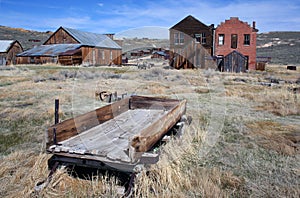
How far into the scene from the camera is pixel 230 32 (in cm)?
2980

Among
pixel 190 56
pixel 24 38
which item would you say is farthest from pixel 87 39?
pixel 24 38

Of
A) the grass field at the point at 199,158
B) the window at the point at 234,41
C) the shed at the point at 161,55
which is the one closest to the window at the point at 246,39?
the window at the point at 234,41

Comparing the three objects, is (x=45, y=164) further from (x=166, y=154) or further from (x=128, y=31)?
(x=128, y=31)

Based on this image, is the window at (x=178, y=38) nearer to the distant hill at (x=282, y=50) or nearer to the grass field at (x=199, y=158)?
the grass field at (x=199, y=158)

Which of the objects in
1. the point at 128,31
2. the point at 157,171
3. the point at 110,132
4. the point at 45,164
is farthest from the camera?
the point at 128,31

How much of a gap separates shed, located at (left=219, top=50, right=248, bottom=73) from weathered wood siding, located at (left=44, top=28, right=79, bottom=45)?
2073 centimetres

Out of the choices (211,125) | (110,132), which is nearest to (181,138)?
(110,132)

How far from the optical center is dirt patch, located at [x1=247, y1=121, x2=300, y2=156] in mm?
5230

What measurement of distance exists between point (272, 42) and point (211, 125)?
88792 mm

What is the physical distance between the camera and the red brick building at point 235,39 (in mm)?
29594

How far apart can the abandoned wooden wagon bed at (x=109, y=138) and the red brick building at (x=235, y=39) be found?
25.8 m

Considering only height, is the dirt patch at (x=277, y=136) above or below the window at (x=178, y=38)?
below

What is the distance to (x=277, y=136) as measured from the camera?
605 centimetres

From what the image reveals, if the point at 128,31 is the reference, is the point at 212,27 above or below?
above
